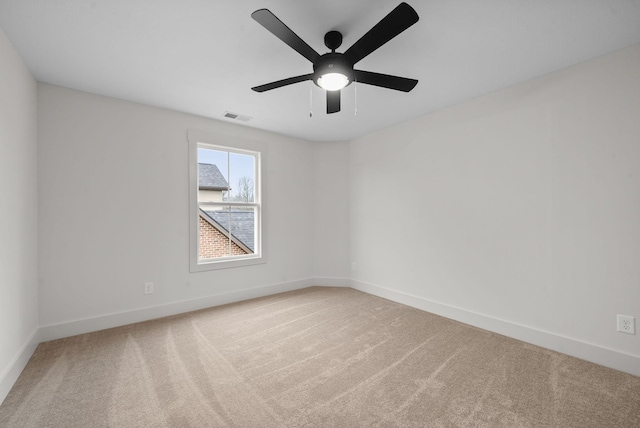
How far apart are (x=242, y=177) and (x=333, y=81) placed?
8.14 feet

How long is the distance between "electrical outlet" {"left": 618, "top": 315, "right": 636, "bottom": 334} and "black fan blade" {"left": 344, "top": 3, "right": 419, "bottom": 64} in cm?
267

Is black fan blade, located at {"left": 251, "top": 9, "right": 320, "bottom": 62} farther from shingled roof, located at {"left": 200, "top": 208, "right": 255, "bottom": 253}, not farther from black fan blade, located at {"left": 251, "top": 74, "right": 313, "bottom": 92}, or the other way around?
shingled roof, located at {"left": 200, "top": 208, "right": 255, "bottom": 253}

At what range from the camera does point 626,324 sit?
7.09ft

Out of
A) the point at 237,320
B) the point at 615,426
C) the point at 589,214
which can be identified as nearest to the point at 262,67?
the point at 237,320

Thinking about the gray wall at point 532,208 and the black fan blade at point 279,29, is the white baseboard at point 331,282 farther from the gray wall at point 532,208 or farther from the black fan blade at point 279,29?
the black fan blade at point 279,29

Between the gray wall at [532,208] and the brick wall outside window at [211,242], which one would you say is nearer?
the gray wall at [532,208]

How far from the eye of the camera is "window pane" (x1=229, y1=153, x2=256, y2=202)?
156 inches

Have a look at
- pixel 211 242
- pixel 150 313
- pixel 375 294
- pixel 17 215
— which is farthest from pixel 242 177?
pixel 375 294

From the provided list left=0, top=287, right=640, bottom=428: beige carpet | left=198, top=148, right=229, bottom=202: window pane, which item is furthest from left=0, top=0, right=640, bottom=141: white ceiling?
left=0, top=287, right=640, bottom=428: beige carpet

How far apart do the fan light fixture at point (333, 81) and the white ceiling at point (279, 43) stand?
1.06 ft

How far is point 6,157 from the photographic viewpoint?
6.42ft

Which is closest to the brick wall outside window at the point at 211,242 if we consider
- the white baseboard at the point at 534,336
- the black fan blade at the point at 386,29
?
the white baseboard at the point at 534,336

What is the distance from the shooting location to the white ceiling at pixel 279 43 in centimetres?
174

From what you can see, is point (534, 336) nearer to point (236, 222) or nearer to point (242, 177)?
point (236, 222)
